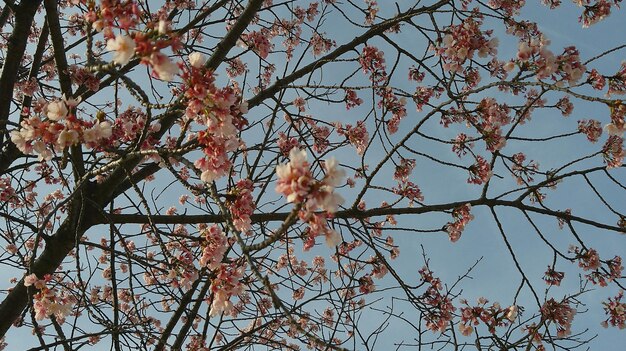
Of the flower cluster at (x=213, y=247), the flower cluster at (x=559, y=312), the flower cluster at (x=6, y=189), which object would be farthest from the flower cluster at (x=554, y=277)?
the flower cluster at (x=6, y=189)

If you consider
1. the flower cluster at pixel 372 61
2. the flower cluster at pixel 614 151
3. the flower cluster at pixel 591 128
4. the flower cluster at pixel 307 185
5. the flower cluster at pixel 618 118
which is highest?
the flower cluster at pixel 372 61

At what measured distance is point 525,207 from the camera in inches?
154

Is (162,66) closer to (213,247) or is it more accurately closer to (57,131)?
(57,131)

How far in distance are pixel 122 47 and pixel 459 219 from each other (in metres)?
3.00

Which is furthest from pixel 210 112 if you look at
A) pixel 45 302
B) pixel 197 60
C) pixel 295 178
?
pixel 45 302

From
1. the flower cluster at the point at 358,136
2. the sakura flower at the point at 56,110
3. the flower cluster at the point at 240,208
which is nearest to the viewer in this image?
the sakura flower at the point at 56,110

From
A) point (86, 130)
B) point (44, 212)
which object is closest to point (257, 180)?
point (86, 130)

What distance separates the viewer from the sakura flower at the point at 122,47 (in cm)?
196

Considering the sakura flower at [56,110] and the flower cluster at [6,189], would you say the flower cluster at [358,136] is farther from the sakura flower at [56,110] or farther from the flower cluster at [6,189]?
the flower cluster at [6,189]

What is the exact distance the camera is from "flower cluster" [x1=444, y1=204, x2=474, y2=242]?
13.2 feet

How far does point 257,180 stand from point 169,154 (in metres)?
1.84

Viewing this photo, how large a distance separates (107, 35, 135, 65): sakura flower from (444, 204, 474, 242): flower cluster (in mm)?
2887

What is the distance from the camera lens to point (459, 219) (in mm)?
4102

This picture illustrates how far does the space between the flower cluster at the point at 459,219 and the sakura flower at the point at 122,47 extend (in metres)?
2.89
